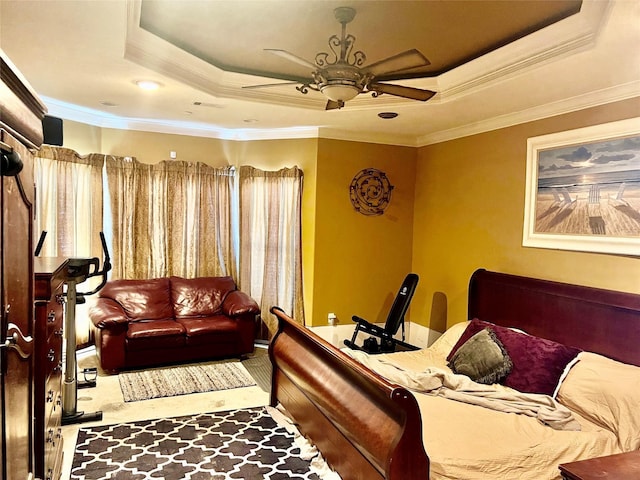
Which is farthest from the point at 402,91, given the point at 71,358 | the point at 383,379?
the point at 71,358

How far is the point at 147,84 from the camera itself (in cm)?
369

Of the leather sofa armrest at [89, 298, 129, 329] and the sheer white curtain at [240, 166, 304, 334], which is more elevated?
the sheer white curtain at [240, 166, 304, 334]

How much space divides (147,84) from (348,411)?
292 centimetres

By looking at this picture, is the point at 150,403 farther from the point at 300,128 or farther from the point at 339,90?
the point at 300,128

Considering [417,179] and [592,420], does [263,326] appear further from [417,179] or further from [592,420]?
[592,420]

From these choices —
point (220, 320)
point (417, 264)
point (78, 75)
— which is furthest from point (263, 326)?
point (78, 75)

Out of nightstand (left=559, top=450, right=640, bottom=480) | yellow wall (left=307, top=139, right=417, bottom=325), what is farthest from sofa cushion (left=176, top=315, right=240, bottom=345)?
nightstand (left=559, top=450, right=640, bottom=480)

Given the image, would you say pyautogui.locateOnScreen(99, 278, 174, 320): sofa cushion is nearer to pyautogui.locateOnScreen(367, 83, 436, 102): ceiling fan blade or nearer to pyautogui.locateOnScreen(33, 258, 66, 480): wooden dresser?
pyautogui.locateOnScreen(33, 258, 66, 480): wooden dresser

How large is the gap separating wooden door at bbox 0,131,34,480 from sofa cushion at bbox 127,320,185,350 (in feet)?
9.61

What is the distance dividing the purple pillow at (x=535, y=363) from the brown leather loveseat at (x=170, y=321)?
9.08 ft

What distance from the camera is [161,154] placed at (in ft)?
18.1

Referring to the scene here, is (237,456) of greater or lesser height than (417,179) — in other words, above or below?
below

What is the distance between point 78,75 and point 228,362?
3116 mm

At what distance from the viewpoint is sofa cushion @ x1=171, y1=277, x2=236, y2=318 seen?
529 centimetres
